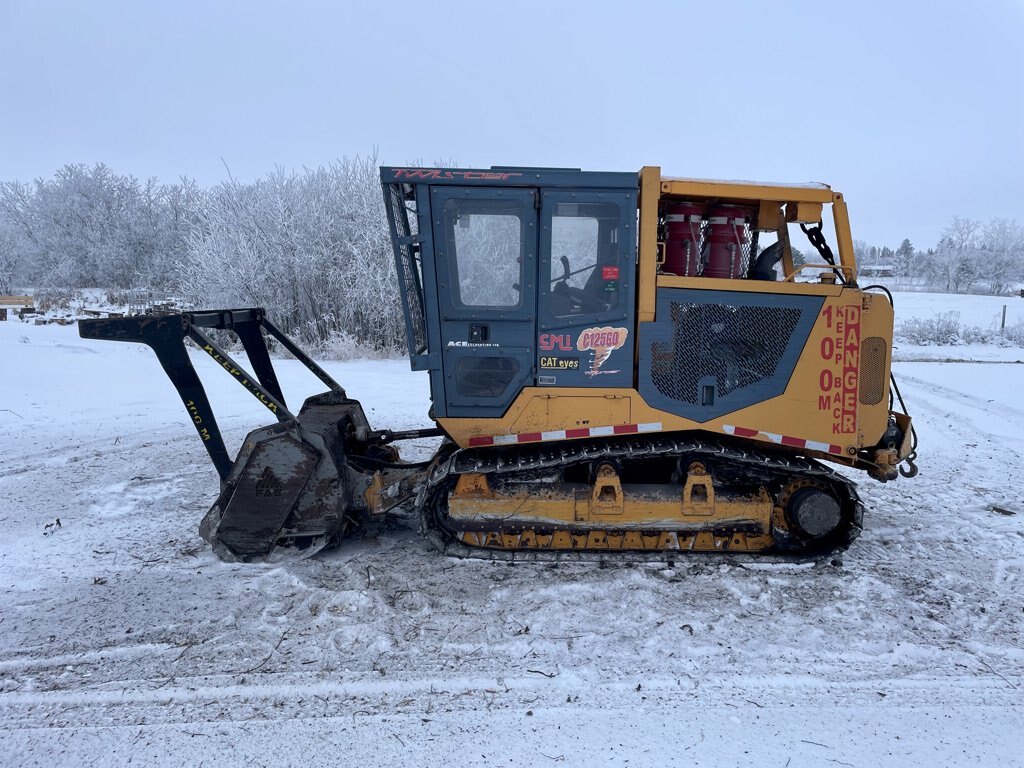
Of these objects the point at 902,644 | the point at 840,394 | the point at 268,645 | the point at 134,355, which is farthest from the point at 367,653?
the point at 134,355

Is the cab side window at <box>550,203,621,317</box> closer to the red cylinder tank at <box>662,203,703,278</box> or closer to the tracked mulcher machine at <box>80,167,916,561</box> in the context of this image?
the tracked mulcher machine at <box>80,167,916,561</box>

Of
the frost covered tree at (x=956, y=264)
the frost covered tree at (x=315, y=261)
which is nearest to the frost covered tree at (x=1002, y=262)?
the frost covered tree at (x=956, y=264)

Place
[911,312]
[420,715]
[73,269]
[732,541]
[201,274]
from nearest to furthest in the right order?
[420,715], [732,541], [201,274], [911,312], [73,269]

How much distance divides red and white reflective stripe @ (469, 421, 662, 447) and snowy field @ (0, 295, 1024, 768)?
0.88 metres

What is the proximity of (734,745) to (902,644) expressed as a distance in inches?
56.1

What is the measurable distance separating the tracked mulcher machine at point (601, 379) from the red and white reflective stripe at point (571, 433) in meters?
0.01

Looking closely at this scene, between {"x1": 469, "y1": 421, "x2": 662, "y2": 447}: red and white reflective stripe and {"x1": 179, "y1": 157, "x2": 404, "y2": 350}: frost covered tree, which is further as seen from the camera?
{"x1": 179, "y1": 157, "x2": 404, "y2": 350}: frost covered tree

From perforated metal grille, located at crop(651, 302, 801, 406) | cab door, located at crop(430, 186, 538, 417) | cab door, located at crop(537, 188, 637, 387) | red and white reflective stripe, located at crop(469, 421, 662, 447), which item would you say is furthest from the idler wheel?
cab door, located at crop(430, 186, 538, 417)

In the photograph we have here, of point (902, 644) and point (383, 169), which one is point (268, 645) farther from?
point (902, 644)

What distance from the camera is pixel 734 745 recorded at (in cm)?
286

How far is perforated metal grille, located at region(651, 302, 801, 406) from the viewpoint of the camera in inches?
174

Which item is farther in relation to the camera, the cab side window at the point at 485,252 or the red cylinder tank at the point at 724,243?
the red cylinder tank at the point at 724,243

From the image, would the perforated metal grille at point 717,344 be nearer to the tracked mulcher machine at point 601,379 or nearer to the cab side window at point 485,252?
the tracked mulcher machine at point 601,379

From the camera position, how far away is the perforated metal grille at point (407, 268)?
4316 mm
